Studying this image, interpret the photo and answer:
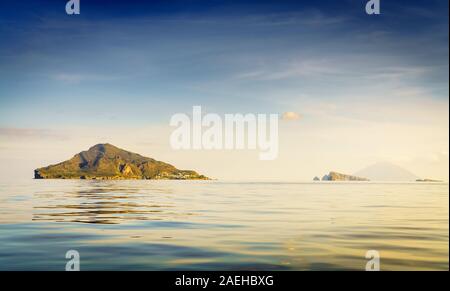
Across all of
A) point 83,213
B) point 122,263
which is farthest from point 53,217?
point 122,263

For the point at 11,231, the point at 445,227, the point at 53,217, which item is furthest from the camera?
the point at 53,217

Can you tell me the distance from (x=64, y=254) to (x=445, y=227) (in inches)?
1021

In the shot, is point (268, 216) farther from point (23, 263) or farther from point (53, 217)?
point (23, 263)

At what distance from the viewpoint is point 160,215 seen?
3988cm

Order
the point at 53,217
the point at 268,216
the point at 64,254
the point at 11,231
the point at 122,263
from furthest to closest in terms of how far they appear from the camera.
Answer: the point at 268,216 → the point at 53,217 → the point at 11,231 → the point at 64,254 → the point at 122,263
